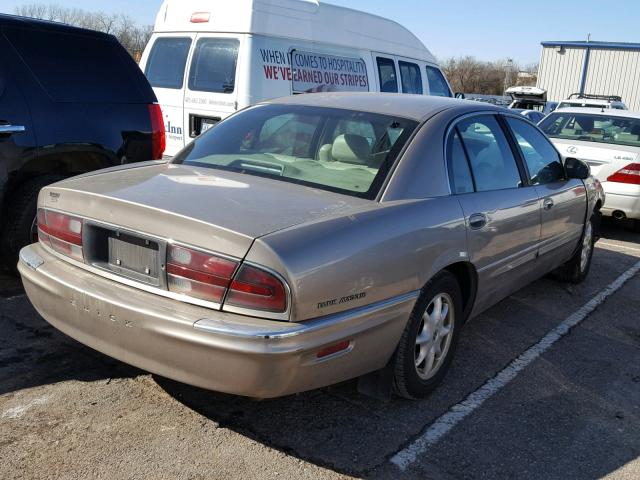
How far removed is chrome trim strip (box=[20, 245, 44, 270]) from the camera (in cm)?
317

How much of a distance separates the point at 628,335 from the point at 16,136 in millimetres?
4625

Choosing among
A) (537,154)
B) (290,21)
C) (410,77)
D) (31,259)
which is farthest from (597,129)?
(31,259)

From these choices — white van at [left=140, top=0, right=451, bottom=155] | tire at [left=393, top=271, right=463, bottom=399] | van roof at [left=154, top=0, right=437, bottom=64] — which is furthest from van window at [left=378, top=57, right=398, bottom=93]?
tire at [left=393, top=271, right=463, bottom=399]

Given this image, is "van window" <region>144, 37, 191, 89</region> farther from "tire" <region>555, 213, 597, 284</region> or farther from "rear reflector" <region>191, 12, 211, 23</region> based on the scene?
"tire" <region>555, 213, 597, 284</region>

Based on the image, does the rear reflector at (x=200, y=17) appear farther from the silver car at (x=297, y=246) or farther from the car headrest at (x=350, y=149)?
the car headrest at (x=350, y=149)

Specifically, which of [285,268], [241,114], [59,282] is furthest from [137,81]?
[285,268]

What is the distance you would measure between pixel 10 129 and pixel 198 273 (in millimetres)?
2545

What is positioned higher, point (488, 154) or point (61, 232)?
point (488, 154)

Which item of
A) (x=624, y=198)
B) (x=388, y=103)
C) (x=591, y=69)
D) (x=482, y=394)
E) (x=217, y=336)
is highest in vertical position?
(x=591, y=69)

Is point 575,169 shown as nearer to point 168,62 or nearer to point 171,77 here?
point 171,77

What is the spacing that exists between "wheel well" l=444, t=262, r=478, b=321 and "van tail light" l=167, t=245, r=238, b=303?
1457 mm

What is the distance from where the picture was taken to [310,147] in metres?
3.67

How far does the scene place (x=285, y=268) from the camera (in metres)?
2.47

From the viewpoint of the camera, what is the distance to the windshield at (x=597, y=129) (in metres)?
8.57
